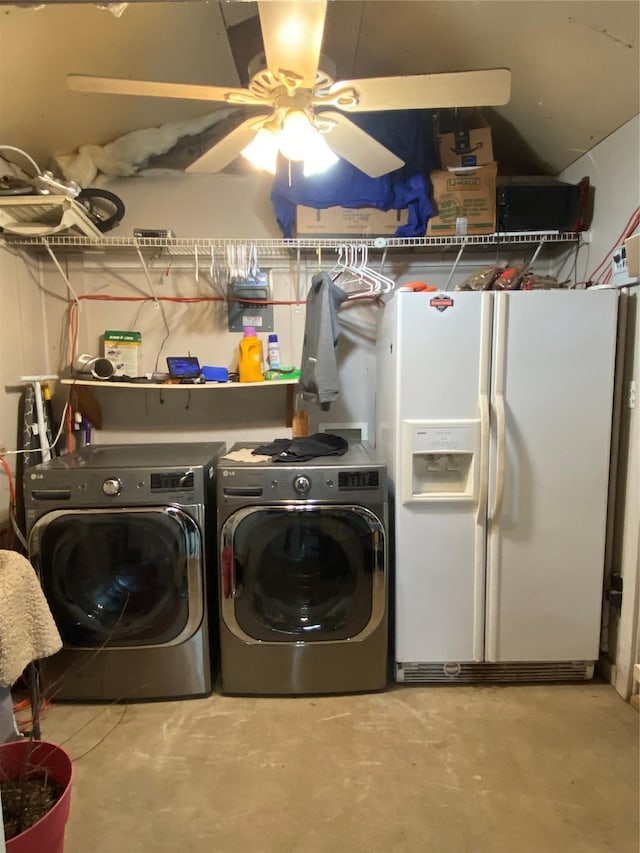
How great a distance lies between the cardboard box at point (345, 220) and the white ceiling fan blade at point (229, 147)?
0.56 metres

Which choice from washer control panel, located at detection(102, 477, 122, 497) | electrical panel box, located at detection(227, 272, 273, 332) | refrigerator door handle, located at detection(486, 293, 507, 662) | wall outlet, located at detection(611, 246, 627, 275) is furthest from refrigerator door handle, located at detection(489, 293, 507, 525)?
washer control panel, located at detection(102, 477, 122, 497)

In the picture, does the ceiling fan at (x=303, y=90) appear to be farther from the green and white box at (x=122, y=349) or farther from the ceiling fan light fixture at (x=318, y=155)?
the green and white box at (x=122, y=349)

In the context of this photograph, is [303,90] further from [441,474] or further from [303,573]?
[303,573]

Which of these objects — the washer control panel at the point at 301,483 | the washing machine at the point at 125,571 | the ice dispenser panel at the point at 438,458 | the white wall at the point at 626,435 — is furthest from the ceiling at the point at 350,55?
the washer control panel at the point at 301,483

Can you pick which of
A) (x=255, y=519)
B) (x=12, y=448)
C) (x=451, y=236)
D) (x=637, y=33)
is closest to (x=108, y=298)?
(x=12, y=448)

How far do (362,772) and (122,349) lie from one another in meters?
2.08

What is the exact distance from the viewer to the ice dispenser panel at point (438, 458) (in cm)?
199

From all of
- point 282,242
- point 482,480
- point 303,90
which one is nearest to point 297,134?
point 303,90

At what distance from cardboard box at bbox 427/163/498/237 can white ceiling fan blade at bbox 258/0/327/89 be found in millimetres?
1155

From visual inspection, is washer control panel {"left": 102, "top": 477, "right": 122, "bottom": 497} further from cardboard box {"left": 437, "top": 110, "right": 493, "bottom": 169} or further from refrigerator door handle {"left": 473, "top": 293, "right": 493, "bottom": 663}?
cardboard box {"left": 437, "top": 110, "right": 493, "bottom": 169}

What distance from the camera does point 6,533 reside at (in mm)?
2205

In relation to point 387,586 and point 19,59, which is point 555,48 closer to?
point 19,59

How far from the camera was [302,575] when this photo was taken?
207cm

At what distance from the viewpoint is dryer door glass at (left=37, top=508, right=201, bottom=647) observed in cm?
196
